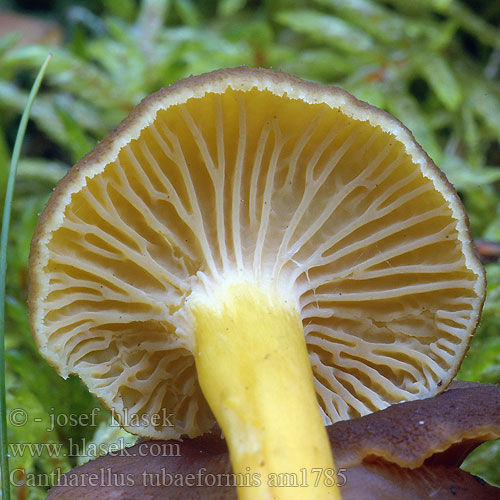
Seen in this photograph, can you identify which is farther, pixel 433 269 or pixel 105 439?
pixel 105 439

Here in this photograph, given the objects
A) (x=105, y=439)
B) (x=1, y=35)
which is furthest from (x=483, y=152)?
(x=1, y=35)

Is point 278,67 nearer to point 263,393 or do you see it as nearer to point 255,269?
point 255,269

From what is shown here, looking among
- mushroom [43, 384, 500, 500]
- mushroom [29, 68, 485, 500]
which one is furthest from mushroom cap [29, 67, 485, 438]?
mushroom [43, 384, 500, 500]

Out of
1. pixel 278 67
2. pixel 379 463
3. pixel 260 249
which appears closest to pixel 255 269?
pixel 260 249

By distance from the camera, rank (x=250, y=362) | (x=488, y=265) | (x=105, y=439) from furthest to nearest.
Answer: (x=488, y=265)
(x=105, y=439)
(x=250, y=362)

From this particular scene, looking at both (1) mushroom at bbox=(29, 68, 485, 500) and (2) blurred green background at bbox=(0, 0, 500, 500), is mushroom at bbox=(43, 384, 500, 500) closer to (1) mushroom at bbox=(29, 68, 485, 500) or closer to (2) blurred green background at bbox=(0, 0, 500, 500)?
(1) mushroom at bbox=(29, 68, 485, 500)

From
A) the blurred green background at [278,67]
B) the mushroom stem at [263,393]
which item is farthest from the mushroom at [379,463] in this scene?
the blurred green background at [278,67]

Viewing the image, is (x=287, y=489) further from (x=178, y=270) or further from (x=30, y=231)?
(x=30, y=231)

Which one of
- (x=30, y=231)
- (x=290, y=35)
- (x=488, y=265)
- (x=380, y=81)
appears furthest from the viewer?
(x=290, y=35)
